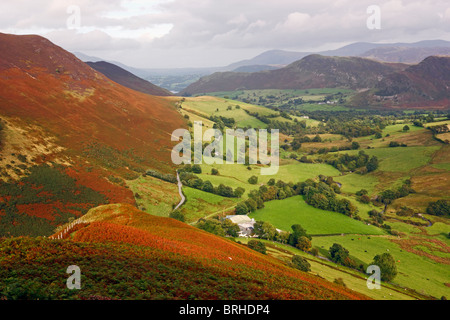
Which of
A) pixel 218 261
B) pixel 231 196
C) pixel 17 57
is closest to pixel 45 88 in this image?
pixel 17 57

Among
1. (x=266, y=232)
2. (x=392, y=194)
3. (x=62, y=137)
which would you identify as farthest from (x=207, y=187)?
(x=392, y=194)

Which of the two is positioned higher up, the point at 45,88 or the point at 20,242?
the point at 45,88

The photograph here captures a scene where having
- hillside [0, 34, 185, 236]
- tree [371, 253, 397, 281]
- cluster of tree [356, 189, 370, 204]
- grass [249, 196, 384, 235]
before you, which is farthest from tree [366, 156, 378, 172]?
hillside [0, 34, 185, 236]

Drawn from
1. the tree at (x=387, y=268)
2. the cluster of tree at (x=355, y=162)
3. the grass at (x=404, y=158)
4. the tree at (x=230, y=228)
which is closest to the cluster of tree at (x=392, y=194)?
the grass at (x=404, y=158)

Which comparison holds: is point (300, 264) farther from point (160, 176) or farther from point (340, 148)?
point (340, 148)

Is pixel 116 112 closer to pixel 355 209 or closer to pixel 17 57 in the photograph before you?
pixel 17 57

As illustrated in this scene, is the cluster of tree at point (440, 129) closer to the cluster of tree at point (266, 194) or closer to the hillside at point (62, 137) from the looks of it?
the cluster of tree at point (266, 194)
